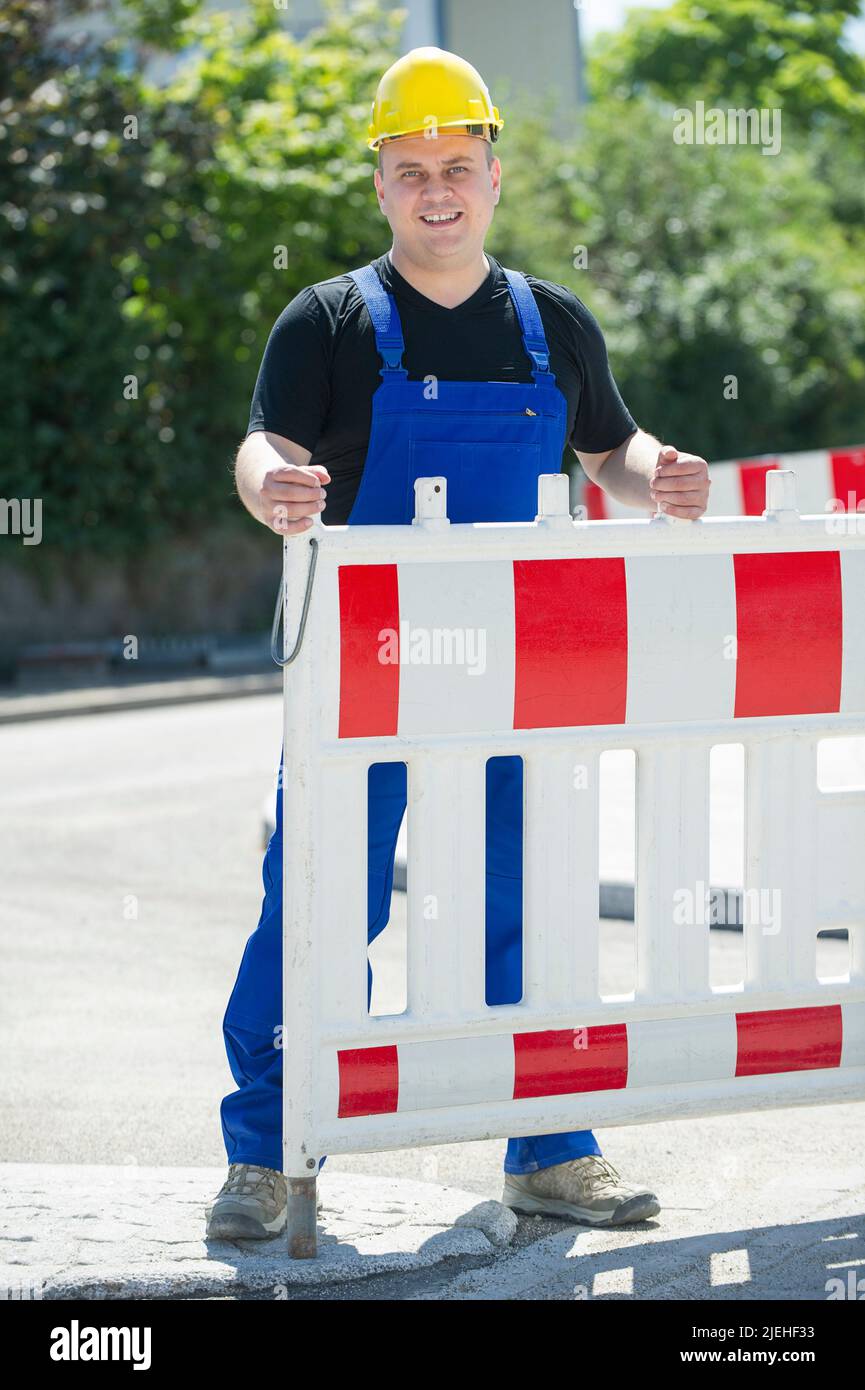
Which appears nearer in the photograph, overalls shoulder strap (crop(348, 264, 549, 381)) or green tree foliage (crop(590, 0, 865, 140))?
overalls shoulder strap (crop(348, 264, 549, 381))

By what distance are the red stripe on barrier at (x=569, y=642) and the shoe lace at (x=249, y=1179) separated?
103 cm

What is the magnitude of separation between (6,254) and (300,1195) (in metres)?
15.4

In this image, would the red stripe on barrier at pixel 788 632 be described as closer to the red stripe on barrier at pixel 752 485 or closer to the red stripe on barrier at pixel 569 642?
the red stripe on barrier at pixel 569 642

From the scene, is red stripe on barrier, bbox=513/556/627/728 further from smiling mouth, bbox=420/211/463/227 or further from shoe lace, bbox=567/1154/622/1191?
shoe lace, bbox=567/1154/622/1191

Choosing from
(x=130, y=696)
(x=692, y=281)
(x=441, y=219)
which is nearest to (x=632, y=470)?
(x=441, y=219)

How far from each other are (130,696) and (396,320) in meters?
12.5

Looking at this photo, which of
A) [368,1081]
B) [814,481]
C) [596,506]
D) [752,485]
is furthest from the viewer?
[596,506]

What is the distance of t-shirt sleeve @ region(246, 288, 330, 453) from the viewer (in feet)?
12.1

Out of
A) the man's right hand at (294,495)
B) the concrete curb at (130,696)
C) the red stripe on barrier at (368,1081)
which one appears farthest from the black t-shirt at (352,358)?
the concrete curb at (130,696)

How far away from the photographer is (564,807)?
3.51m

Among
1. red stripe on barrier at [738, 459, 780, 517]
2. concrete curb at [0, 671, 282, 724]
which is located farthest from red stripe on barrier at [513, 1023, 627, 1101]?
concrete curb at [0, 671, 282, 724]

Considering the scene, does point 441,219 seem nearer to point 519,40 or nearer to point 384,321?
point 384,321

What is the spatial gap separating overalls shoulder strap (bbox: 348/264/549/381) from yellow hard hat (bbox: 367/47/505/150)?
297 millimetres

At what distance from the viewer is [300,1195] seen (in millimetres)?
3430
